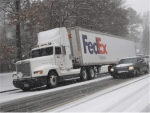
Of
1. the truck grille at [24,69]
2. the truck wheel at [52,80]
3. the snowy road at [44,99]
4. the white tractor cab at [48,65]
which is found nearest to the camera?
the snowy road at [44,99]

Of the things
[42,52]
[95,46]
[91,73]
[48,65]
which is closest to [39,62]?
[48,65]

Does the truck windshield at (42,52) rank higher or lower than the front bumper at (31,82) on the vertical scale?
higher

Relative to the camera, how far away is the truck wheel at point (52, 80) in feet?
36.5

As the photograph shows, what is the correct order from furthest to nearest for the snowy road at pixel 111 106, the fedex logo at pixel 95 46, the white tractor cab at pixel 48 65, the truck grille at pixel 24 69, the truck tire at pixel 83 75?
the fedex logo at pixel 95 46 < the truck tire at pixel 83 75 < the truck grille at pixel 24 69 < the white tractor cab at pixel 48 65 < the snowy road at pixel 111 106

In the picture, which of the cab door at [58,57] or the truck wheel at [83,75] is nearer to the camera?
the cab door at [58,57]

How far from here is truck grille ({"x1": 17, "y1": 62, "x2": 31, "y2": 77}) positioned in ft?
35.5

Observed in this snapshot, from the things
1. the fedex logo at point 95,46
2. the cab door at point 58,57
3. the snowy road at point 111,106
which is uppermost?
the fedex logo at point 95,46

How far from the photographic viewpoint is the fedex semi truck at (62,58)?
427 inches

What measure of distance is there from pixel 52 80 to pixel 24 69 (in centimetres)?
176

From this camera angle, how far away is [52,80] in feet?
37.1

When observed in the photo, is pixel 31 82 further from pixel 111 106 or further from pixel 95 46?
pixel 95 46

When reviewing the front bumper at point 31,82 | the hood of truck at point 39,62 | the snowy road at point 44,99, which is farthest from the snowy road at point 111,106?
the hood of truck at point 39,62

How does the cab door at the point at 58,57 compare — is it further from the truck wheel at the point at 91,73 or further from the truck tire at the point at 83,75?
the truck wheel at the point at 91,73

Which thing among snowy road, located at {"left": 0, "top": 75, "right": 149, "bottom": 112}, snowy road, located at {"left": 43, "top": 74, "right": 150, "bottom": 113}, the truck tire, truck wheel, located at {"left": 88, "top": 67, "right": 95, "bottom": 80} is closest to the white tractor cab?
the truck tire
